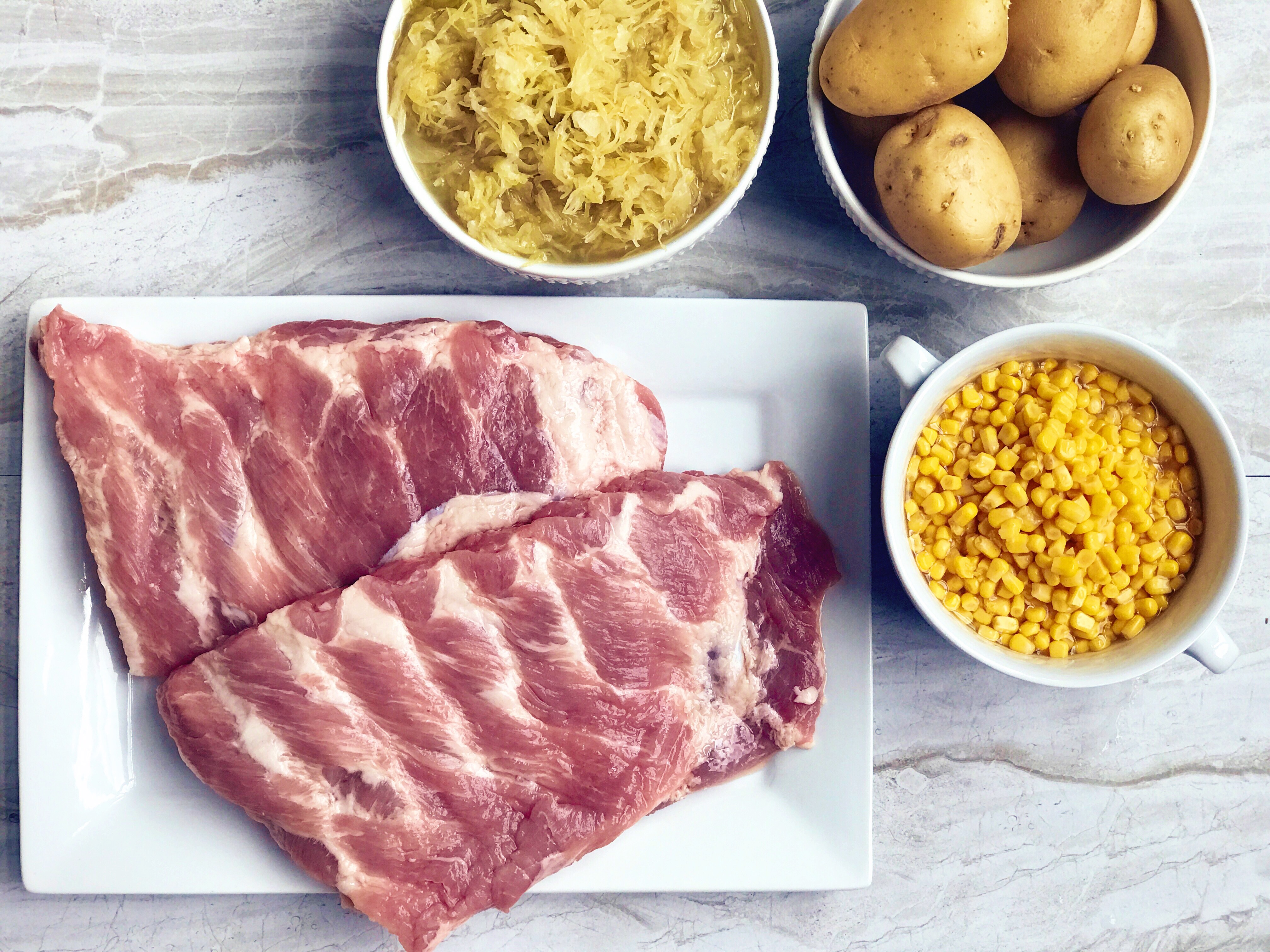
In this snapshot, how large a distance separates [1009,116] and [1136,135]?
0.28m

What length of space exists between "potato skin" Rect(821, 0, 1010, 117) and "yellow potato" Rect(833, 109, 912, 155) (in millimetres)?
74

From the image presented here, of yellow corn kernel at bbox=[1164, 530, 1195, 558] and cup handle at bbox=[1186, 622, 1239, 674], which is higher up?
yellow corn kernel at bbox=[1164, 530, 1195, 558]

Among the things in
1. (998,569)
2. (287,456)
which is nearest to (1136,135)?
(998,569)

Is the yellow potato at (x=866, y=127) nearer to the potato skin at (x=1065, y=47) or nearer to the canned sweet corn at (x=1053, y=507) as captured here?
the potato skin at (x=1065, y=47)

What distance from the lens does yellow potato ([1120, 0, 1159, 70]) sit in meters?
2.00

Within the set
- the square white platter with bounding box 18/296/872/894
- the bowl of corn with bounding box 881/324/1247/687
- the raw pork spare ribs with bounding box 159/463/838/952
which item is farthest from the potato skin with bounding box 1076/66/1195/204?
the raw pork spare ribs with bounding box 159/463/838/952

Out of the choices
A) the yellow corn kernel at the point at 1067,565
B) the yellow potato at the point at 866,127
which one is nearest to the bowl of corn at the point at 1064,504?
the yellow corn kernel at the point at 1067,565

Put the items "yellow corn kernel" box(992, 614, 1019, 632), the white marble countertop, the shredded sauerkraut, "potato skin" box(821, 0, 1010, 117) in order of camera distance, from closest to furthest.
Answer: "potato skin" box(821, 0, 1010, 117) → the shredded sauerkraut → "yellow corn kernel" box(992, 614, 1019, 632) → the white marble countertop

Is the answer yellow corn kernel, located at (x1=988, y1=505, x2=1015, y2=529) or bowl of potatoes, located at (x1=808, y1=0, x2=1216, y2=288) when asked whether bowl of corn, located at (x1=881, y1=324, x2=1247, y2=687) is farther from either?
bowl of potatoes, located at (x1=808, y1=0, x2=1216, y2=288)

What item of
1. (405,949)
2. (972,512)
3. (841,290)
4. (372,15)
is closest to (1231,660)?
(972,512)

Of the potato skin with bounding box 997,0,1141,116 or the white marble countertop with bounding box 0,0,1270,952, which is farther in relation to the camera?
the white marble countertop with bounding box 0,0,1270,952

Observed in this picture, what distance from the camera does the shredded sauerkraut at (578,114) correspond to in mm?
1978

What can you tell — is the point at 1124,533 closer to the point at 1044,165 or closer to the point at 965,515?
the point at 965,515

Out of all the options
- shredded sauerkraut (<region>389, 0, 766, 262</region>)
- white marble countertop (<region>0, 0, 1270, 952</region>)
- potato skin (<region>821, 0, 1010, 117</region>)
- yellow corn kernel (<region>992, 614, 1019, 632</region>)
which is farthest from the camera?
white marble countertop (<region>0, 0, 1270, 952</region>)
